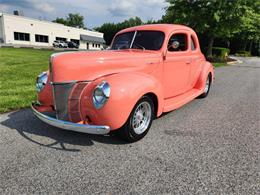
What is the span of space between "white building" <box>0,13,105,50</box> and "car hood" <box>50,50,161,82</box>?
46774 millimetres

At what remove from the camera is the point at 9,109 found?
5.43m

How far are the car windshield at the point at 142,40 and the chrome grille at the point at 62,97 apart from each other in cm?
185

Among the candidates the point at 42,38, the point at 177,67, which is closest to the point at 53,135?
the point at 177,67

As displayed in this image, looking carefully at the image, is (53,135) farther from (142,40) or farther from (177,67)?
(177,67)

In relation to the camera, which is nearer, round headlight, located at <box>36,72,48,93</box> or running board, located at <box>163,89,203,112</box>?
round headlight, located at <box>36,72,48,93</box>

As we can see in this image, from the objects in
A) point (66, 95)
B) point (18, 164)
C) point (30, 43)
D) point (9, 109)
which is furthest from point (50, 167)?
point (30, 43)

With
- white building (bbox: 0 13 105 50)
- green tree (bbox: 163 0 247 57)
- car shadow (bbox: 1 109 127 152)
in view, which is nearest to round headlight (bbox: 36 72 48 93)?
car shadow (bbox: 1 109 127 152)

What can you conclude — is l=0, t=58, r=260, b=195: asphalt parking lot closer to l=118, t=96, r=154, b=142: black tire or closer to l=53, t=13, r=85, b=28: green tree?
l=118, t=96, r=154, b=142: black tire

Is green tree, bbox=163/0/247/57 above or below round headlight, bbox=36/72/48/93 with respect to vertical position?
above

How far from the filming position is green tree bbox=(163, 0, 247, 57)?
20.4 meters

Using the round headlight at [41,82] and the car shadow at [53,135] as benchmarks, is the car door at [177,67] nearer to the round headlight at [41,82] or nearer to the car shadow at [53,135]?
the car shadow at [53,135]

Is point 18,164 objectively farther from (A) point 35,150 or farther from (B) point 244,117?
(B) point 244,117

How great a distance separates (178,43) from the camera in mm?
4797

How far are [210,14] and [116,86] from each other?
20.4 m
